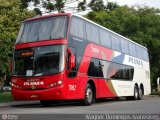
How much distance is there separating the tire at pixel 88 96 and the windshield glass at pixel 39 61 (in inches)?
91.1

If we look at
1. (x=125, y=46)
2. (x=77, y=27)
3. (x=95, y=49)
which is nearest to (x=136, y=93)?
(x=125, y=46)

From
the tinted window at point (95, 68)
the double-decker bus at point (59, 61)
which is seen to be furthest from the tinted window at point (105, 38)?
the tinted window at point (95, 68)

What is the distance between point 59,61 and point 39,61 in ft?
3.15

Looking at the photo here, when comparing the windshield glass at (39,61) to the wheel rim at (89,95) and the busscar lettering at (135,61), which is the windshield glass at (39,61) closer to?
the wheel rim at (89,95)

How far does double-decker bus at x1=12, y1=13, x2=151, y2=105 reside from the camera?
16812 mm

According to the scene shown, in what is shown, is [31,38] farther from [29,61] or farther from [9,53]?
[9,53]

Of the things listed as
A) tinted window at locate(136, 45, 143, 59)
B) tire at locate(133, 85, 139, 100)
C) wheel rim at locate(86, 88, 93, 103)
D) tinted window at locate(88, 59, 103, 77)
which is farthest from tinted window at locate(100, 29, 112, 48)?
tinted window at locate(136, 45, 143, 59)

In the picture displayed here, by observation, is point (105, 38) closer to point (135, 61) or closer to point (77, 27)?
point (77, 27)

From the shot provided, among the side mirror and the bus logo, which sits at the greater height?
the bus logo

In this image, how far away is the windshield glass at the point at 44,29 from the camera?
17.4m

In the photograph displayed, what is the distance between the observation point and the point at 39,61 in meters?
17.2

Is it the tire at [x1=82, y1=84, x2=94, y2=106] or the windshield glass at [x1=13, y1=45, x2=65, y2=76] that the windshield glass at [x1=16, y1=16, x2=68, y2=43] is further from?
the tire at [x1=82, y1=84, x2=94, y2=106]

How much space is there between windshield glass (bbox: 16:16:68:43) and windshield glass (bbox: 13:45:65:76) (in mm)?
526

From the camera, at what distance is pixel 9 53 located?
88.3ft
